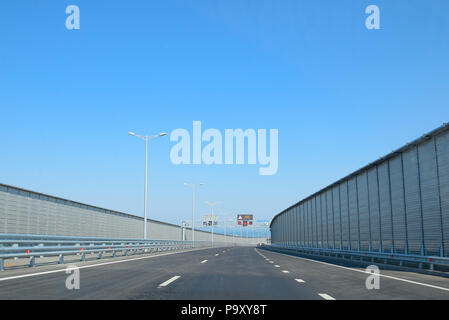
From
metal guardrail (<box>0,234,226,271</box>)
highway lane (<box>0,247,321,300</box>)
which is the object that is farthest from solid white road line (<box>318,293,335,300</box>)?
metal guardrail (<box>0,234,226,271</box>)

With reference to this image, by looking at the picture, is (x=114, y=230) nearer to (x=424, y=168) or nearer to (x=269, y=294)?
(x=424, y=168)

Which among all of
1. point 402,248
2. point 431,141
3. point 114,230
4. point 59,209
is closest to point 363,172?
point 402,248

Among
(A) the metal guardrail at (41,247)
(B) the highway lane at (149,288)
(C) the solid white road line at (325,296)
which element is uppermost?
(A) the metal guardrail at (41,247)

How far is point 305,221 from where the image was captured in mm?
49750

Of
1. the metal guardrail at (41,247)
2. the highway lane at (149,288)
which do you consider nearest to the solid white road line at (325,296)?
the highway lane at (149,288)

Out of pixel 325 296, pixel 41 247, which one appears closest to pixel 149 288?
pixel 325 296

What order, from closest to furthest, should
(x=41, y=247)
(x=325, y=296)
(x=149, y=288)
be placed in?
(x=325, y=296), (x=149, y=288), (x=41, y=247)

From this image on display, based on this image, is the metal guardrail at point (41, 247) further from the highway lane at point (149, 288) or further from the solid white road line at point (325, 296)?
the solid white road line at point (325, 296)

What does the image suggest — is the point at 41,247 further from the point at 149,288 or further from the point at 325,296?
the point at 325,296

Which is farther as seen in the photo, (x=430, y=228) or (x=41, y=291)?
(x=430, y=228)

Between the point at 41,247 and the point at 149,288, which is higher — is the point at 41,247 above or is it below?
above

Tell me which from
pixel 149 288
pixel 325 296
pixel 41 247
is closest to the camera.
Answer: pixel 325 296
